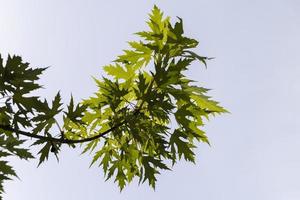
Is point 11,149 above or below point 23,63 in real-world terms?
below

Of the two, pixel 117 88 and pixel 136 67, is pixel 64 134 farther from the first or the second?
pixel 136 67

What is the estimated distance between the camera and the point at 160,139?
425cm

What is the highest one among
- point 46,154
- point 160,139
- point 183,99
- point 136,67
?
point 136,67

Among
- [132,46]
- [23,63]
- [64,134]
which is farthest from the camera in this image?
[132,46]

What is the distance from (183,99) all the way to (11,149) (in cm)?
166

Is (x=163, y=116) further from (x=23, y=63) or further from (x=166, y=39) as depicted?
(x=23, y=63)

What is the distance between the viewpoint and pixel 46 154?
3.94 meters

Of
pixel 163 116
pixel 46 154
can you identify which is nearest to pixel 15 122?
pixel 46 154

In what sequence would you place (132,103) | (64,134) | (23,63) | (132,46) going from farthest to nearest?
(132,46)
(132,103)
(64,134)
(23,63)

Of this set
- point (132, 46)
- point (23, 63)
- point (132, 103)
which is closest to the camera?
point (23, 63)

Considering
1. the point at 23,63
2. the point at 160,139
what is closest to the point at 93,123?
the point at 160,139

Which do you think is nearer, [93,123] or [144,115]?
[144,115]

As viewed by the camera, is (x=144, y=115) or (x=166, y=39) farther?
(x=166, y=39)

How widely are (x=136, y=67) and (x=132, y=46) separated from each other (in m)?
0.24
